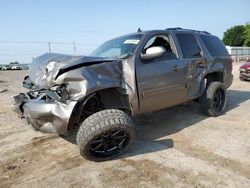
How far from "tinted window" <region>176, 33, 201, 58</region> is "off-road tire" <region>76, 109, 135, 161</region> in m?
2.33

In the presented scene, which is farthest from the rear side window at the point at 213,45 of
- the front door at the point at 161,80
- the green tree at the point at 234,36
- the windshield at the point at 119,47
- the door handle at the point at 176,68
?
the green tree at the point at 234,36

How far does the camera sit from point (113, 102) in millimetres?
4598

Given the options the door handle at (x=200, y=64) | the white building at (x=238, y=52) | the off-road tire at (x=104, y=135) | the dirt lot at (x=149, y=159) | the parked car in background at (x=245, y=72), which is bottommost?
the white building at (x=238, y=52)

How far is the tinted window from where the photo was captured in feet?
19.3

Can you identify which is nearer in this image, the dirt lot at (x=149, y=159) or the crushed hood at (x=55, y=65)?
the dirt lot at (x=149, y=159)

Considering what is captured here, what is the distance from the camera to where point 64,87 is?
157 inches

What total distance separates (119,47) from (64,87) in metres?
1.70

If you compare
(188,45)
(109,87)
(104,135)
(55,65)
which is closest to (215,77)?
(188,45)

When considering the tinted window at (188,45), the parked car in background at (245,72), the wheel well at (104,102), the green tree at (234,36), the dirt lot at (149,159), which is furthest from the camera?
the green tree at (234,36)

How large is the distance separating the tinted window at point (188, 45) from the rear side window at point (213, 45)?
1.48 ft

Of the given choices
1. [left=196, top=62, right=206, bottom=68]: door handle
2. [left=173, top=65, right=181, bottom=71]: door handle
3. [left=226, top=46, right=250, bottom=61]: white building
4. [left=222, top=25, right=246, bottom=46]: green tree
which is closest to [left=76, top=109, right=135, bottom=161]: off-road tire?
[left=173, top=65, right=181, bottom=71]: door handle

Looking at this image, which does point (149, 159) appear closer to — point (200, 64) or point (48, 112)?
point (48, 112)

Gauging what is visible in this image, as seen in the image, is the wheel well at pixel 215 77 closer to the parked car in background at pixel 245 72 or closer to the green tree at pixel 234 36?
the parked car in background at pixel 245 72

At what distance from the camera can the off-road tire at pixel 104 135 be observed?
3.95 m
